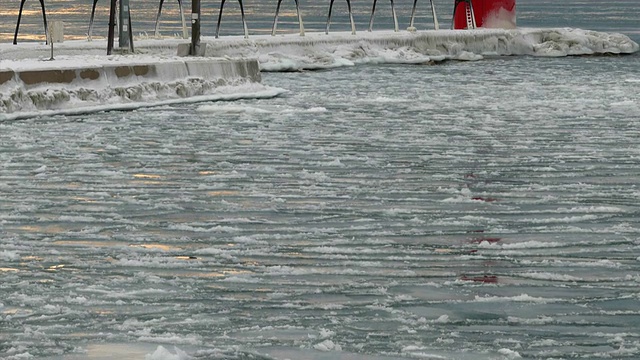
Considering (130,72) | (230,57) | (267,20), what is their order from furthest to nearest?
(267,20)
(230,57)
(130,72)

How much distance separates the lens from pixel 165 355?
5.95 metres

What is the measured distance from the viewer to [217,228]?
9250 mm

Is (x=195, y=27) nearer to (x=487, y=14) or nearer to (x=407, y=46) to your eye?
(x=407, y=46)

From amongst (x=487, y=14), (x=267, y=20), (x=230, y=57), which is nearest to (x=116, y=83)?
(x=230, y=57)

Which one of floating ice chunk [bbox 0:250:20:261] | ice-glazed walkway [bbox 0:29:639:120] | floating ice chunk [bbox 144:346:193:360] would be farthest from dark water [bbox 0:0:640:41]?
floating ice chunk [bbox 144:346:193:360]

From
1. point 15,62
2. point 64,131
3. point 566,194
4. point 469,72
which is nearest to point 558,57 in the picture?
point 469,72

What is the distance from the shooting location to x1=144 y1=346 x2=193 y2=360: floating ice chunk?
5.93 m

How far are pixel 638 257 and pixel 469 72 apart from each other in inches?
876

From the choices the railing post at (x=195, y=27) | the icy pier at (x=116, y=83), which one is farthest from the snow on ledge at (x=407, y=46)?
the icy pier at (x=116, y=83)

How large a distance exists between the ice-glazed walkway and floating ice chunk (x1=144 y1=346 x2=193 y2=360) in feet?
38.2

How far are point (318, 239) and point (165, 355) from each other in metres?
3.04

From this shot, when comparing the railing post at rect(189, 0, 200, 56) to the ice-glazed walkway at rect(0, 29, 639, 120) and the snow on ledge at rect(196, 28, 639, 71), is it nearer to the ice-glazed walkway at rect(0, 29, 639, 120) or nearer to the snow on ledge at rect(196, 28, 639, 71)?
the ice-glazed walkway at rect(0, 29, 639, 120)

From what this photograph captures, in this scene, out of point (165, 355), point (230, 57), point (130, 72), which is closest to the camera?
point (165, 355)

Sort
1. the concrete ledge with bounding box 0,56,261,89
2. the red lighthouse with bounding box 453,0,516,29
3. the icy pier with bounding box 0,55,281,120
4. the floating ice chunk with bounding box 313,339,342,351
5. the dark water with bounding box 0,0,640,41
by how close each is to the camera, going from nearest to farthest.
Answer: the floating ice chunk with bounding box 313,339,342,351 → the icy pier with bounding box 0,55,281,120 → the concrete ledge with bounding box 0,56,261,89 → the red lighthouse with bounding box 453,0,516,29 → the dark water with bounding box 0,0,640,41
